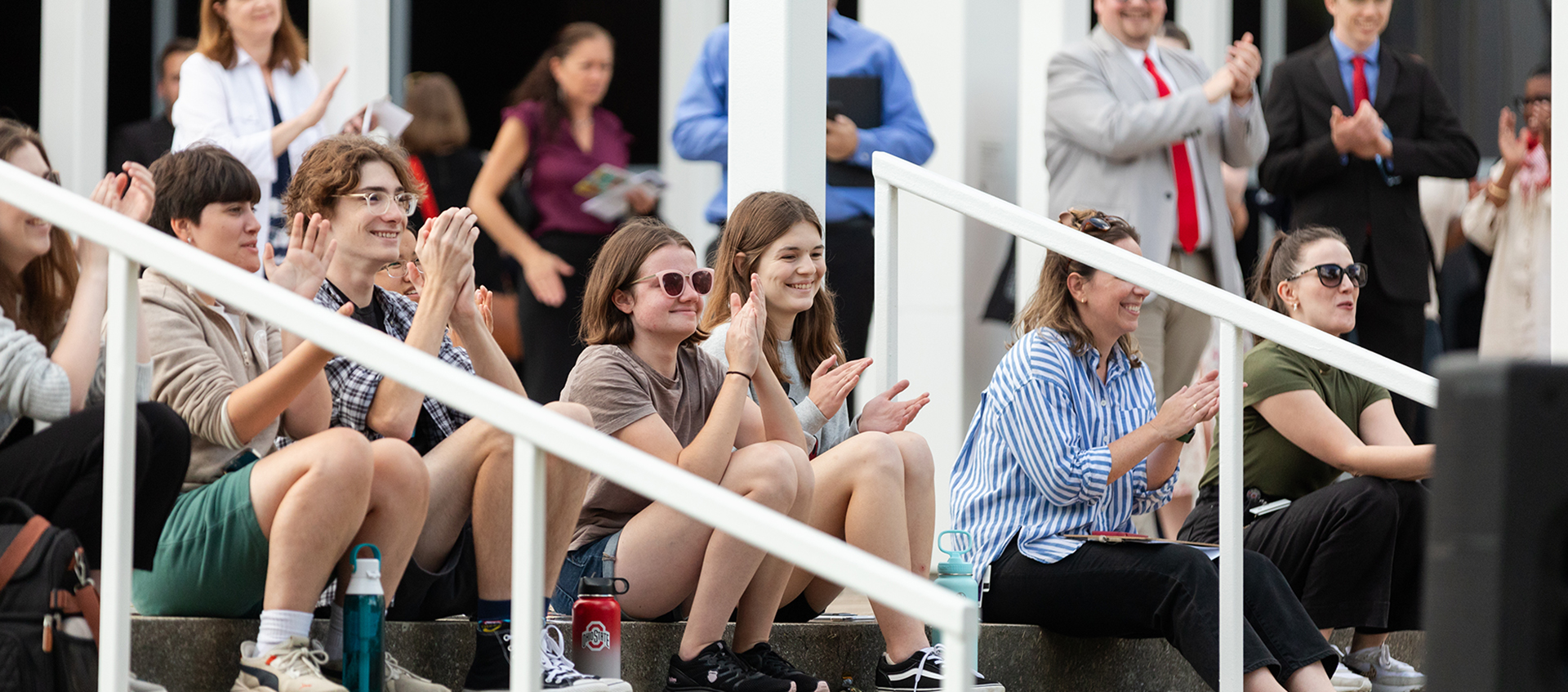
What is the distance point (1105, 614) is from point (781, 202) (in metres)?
0.98

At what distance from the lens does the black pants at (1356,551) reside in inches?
137

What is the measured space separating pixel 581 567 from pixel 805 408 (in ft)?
1.82

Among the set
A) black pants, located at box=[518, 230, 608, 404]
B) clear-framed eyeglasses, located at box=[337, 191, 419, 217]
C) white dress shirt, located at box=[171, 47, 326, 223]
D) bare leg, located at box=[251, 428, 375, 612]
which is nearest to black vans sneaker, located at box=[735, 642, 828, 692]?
bare leg, located at box=[251, 428, 375, 612]

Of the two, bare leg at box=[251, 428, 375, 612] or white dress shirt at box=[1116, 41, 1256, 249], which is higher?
white dress shirt at box=[1116, 41, 1256, 249]

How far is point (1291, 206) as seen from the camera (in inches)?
205

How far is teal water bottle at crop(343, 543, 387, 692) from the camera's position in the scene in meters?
2.58

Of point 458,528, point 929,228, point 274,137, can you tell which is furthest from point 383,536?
point 929,228

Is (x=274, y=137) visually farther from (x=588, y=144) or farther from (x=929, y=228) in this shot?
(x=929, y=228)

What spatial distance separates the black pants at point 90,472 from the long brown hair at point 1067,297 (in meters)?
1.76

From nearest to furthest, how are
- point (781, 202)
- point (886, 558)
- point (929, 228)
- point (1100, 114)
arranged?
point (886, 558), point (781, 202), point (1100, 114), point (929, 228)

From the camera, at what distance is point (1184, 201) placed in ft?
16.1

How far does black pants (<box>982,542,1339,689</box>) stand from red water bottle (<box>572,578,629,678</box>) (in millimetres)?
858

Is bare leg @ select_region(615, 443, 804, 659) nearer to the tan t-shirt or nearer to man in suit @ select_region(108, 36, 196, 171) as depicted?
the tan t-shirt

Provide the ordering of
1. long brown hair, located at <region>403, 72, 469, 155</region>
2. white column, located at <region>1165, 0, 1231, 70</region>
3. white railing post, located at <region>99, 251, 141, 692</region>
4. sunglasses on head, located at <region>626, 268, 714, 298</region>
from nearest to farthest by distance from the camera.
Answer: white railing post, located at <region>99, 251, 141, 692</region> < sunglasses on head, located at <region>626, 268, 714, 298</region> < long brown hair, located at <region>403, 72, 469, 155</region> < white column, located at <region>1165, 0, 1231, 70</region>
